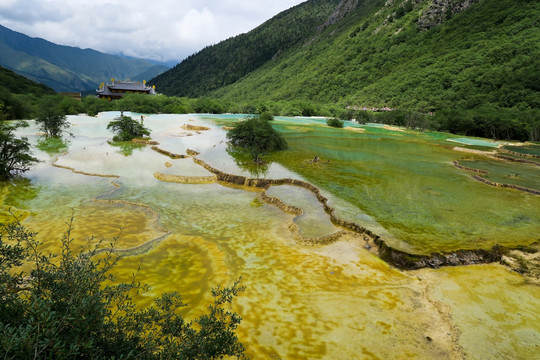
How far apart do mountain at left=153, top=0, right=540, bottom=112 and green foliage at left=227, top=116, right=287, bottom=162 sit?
2588 inches

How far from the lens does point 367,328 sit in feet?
25.2

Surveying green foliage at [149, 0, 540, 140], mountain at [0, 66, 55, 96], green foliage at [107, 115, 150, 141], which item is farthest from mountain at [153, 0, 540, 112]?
mountain at [0, 66, 55, 96]

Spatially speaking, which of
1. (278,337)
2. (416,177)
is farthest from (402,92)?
(278,337)

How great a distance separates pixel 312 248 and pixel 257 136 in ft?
71.2

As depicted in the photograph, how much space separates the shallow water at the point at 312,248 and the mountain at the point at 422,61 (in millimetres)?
69671

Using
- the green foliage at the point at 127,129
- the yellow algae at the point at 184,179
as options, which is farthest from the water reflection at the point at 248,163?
the green foliage at the point at 127,129

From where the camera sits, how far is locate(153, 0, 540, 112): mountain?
7488cm

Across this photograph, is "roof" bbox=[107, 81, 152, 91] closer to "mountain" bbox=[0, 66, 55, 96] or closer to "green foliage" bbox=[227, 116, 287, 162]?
"mountain" bbox=[0, 66, 55, 96]

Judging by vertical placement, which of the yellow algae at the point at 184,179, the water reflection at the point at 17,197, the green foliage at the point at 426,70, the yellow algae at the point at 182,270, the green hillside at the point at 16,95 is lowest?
the yellow algae at the point at 182,270

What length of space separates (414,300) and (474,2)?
155m

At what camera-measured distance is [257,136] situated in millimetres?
31906

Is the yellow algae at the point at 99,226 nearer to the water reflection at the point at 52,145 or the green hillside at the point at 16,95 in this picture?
the water reflection at the point at 52,145

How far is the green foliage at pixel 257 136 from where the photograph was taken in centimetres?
3250

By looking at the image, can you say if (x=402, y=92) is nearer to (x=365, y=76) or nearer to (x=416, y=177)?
(x=365, y=76)
